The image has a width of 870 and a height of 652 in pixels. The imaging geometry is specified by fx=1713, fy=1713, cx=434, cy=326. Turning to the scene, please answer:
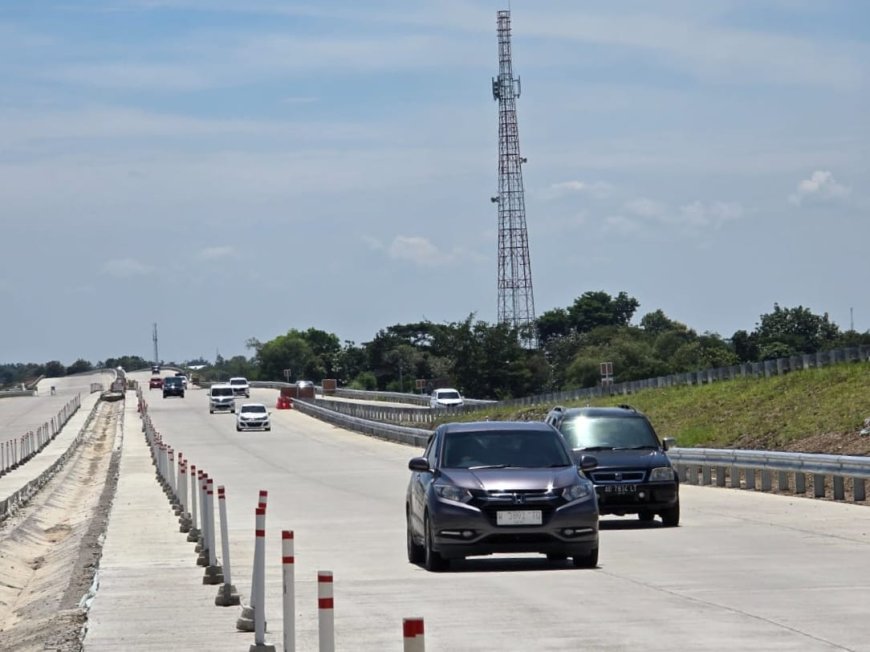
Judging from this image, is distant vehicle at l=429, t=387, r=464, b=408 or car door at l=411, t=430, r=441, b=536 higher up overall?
distant vehicle at l=429, t=387, r=464, b=408

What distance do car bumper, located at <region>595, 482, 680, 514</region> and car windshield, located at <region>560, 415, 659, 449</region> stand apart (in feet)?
3.57

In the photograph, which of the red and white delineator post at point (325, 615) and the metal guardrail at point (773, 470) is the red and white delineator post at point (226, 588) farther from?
the metal guardrail at point (773, 470)

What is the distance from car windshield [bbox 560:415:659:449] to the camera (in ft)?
81.7

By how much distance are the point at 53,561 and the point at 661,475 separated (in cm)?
953

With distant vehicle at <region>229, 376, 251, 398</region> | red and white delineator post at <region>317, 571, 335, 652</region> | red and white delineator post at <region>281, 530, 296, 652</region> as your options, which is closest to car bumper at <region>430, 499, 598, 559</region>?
red and white delineator post at <region>281, 530, 296, 652</region>

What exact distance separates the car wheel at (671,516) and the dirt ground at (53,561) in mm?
7848

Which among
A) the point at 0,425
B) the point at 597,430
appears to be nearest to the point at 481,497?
the point at 597,430

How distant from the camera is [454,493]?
17734mm

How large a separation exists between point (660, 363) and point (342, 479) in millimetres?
91134

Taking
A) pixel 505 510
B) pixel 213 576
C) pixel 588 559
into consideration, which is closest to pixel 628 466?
pixel 588 559

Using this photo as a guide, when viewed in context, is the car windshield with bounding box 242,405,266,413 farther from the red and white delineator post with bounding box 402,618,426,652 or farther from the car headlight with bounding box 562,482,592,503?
the red and white delineator post with bounding box 402,618,426,652

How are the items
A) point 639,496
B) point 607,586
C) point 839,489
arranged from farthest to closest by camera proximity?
point 839,489 → point 639,496 → point 607,586

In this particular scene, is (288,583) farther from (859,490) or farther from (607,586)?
(859,490)

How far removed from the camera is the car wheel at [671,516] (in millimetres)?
23972
